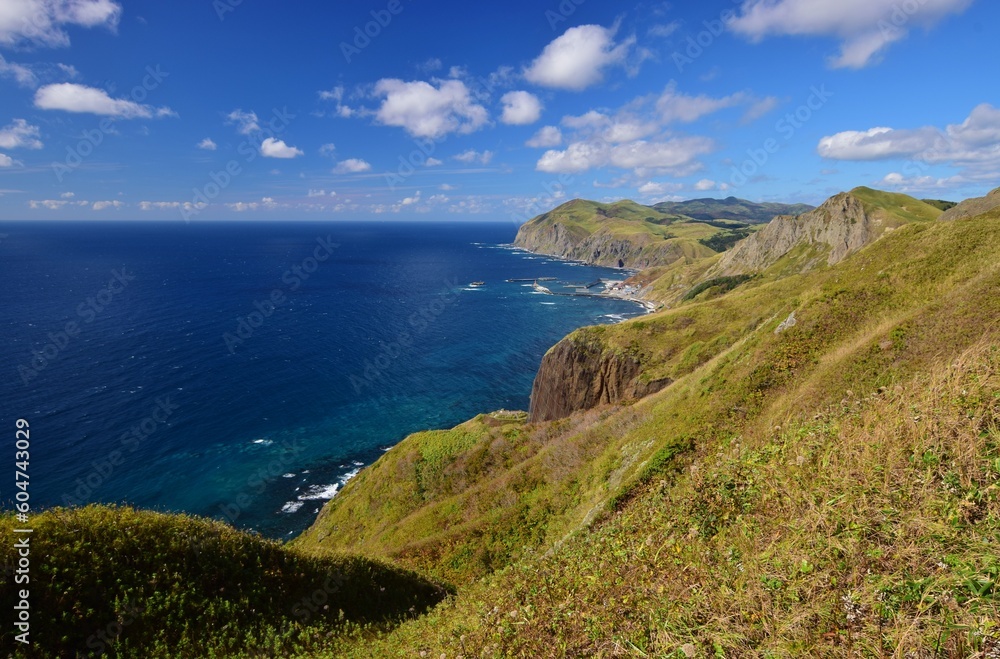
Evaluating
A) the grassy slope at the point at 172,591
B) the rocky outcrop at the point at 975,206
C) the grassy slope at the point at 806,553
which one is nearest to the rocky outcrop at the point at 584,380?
the grassy slope at the point at 806,553

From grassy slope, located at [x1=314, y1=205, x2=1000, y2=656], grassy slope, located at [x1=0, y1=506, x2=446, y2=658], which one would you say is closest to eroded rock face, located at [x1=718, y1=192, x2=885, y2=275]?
grassy slope, located at [x1=314, y1=205, x2=1000, y2=656]

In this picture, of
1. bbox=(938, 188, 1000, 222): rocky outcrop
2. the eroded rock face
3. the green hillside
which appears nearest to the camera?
the green hillside

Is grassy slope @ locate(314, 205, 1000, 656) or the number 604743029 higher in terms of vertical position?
grassy slope @ locate(314, 205, 1000, 656)

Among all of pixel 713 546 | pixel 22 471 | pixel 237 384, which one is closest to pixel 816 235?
pixel 237 384

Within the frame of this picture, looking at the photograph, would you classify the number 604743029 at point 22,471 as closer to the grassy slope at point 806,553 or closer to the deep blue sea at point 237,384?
the deep blue sea at point 237,384

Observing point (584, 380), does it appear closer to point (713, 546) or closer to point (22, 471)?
point (713, 546)

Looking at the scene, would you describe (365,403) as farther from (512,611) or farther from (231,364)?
(512,611)

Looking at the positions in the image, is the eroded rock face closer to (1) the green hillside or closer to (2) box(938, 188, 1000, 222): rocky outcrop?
(2) box(938, 188, 1000, 222): rocky outcrop
